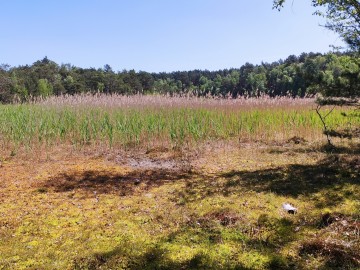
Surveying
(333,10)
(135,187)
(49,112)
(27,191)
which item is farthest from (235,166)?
(49,112)

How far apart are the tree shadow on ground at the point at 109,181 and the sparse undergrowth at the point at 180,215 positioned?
14 mm

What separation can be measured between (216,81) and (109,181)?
39.5m

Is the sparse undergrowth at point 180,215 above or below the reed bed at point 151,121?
below

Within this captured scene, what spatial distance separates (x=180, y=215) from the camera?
2.90 metres

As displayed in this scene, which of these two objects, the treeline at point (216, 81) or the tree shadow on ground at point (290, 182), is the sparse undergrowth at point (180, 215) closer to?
the tree shadow on ground at point (290, 182)

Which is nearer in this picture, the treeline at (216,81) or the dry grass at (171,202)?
the dry grass at (171,202)

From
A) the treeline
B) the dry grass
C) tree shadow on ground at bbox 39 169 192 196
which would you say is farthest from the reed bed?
tree shadow on ground at bbox 39 169 192 196

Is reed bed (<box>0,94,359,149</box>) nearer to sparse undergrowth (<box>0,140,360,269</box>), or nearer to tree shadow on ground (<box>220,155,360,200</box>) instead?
sparse undergrowth (<box>0,140,360,269</box>)

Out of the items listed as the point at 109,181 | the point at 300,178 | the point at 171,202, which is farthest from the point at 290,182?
the point at 109,181

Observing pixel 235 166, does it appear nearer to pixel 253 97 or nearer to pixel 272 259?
pixel 272 259

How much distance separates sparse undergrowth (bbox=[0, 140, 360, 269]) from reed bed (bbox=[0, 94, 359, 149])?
5.10 ft

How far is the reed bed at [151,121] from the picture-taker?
22.0ft

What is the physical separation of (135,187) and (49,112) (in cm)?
531

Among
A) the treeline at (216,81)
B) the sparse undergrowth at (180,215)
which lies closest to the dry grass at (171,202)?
the sparse undergrowth at (180,215)
